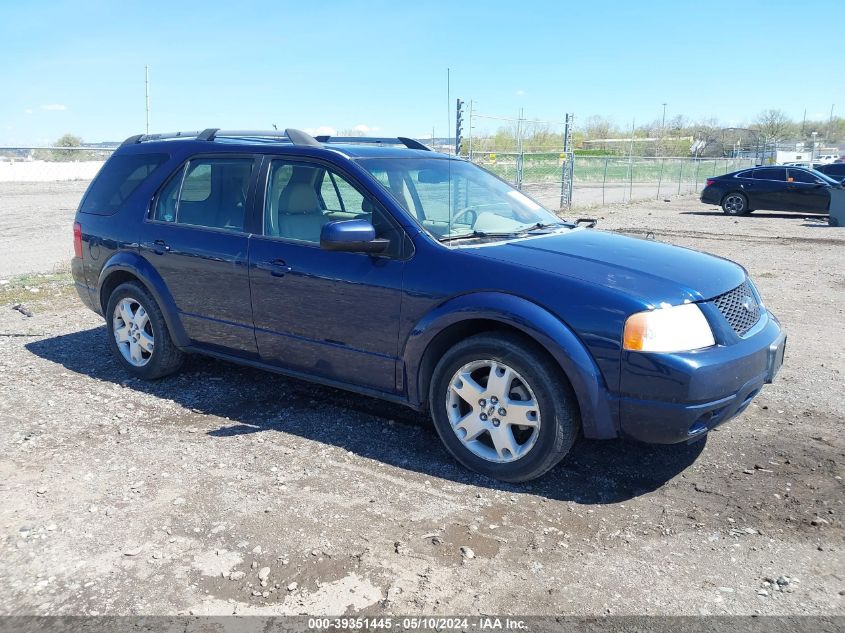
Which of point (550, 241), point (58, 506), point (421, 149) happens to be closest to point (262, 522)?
point (58, 506)

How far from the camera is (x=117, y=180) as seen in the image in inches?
239

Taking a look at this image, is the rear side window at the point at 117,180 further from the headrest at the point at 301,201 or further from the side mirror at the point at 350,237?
the side mirror at the point at 350,237

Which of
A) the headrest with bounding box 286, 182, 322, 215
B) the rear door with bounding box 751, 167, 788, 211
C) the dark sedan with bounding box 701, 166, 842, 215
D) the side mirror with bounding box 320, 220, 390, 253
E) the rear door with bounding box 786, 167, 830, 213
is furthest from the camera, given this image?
the rear door with bounding box 751, 167, 788, 211

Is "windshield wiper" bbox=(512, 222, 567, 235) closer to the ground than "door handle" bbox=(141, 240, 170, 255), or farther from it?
farther from it

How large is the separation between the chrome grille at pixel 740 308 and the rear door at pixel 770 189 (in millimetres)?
18903

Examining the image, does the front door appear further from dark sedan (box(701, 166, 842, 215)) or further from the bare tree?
the bare tree

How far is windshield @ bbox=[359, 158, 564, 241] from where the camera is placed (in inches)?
180

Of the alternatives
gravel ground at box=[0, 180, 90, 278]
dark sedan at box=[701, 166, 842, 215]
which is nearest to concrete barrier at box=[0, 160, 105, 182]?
gravel ground at box=[0, 180, 90, 278]

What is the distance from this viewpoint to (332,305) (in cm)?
461

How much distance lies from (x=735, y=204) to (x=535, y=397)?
67.1ft

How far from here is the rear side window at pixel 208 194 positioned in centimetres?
518

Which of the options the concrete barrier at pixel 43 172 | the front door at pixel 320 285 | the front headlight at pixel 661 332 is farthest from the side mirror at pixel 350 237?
the concrete barrier at pixel 43 172

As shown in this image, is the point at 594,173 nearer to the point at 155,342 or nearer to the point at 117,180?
the point at 117,180

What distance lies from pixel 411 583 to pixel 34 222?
18063mm
